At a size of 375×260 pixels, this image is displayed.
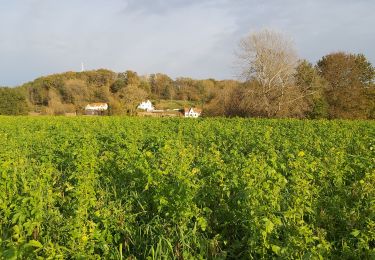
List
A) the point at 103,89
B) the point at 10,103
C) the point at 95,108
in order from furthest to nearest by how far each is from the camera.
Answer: the point at 103,89 < the point at 95,108 < the point at 10,103

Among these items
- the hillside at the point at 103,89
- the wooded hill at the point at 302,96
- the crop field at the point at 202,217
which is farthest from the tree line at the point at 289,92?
the crop field at the point at 202,217

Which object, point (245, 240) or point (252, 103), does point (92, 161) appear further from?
point (252, 103)

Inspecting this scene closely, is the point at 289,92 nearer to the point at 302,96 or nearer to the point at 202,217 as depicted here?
the point at 302,96

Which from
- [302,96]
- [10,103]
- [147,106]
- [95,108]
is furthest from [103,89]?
[302,96]

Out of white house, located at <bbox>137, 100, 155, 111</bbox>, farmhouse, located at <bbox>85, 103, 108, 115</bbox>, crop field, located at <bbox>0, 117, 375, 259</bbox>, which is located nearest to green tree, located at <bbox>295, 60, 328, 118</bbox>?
crop field, located at <bbox>0, 117, 375, 259</bbox>

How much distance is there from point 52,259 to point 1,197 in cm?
226

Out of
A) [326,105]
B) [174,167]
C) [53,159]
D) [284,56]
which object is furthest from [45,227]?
[326,105]

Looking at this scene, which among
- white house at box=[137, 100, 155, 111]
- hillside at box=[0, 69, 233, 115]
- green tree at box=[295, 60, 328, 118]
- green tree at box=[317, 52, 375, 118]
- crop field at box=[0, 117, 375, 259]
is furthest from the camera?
white house at box=[137, 100, 155, 111]

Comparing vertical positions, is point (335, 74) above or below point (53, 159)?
above

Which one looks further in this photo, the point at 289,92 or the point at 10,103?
the point at 10,103

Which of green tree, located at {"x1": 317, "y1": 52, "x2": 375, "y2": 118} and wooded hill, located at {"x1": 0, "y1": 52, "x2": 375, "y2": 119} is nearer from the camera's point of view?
wooded hill, located at {"x1": 0, "y1": 52, "x2": 375, "y2": 119}

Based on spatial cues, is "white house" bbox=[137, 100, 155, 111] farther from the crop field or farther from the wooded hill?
the crop field

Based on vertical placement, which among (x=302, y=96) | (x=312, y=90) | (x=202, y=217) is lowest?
(x=202, y=217)

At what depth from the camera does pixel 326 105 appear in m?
44.6
